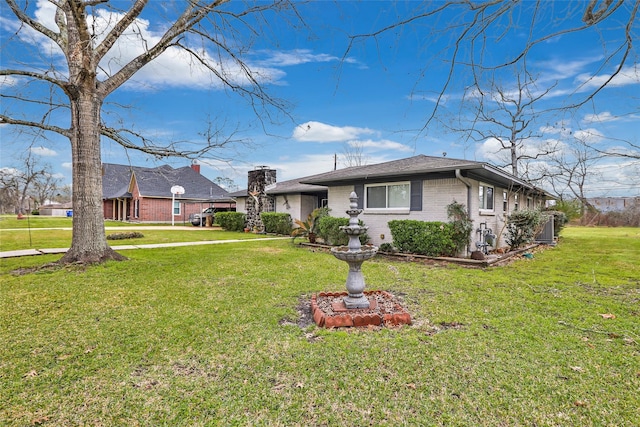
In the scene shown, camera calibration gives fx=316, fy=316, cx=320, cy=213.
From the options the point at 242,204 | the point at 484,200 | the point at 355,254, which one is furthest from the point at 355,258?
the point at 242,204

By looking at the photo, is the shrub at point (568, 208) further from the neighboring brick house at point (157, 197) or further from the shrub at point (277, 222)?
the neighboring brick house at point (157, 197)

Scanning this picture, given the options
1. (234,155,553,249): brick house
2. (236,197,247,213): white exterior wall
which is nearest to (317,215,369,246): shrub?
(234,155,553,249): brick house

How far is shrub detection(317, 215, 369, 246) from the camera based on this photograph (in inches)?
455

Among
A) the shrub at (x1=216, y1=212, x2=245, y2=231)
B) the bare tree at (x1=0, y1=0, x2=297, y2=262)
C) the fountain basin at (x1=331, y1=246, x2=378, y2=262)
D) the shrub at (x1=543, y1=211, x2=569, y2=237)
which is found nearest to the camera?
the fountain basin at (x1=331, y1=246, x2=378, y2=262)

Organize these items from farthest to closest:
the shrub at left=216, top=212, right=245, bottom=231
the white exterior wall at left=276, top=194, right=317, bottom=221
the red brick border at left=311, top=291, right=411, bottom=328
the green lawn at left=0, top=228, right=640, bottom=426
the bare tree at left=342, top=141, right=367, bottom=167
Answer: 1. the bare tree at left=342, top=141, right=367, bottom=167
2. the shrub at left=216, top=212, right=245, bottom=231
3. the white exterior wall at left=276, top=194, right=317, bottom=221
4. the red brick border at left=311, top=291, right=411, bottom=328
5. the green lawn at left=0, top=228, right=640, bottom=426

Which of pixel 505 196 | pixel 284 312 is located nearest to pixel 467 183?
pixel 505 196

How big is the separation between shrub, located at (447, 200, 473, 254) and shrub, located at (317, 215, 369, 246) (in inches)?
124

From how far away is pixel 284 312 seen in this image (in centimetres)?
454

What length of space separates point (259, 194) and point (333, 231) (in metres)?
9.02

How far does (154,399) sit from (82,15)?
779 cm

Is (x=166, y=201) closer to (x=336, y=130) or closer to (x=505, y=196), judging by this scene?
(x=336, y=130)

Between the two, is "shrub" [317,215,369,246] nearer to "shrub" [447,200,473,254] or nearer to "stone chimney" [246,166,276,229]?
"shrub" [447,200,473,254]

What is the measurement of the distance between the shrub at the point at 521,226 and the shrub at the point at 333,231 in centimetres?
536

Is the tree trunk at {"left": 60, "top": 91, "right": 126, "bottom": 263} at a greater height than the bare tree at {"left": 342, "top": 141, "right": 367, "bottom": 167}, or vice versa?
the bare tree at {"left": 342, "top": 141, "right": 367, "bottom": 167}
